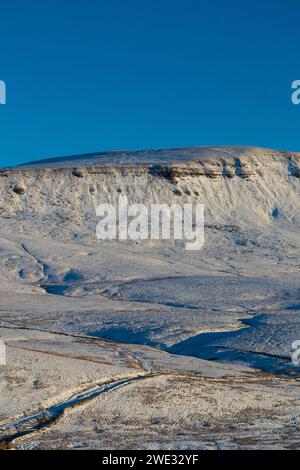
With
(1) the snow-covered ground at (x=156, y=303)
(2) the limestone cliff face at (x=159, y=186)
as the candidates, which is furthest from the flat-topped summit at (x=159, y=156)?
(1) the snow-covered ground at (x=156, y=303)

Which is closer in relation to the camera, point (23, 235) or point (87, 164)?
point (23, 235)

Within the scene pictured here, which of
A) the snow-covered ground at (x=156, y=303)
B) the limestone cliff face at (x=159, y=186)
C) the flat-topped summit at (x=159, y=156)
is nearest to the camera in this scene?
the snow-covered ground at (x=156, y=303)

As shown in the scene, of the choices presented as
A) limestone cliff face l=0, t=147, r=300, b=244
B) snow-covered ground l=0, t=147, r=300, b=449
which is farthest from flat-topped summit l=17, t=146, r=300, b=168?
snow-covered ground l=0, t=147, r=300, b=449

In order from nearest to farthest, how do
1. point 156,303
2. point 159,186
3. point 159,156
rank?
point 156,303, point 159,186, point 159,156

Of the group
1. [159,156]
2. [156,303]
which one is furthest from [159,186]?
[156,303]

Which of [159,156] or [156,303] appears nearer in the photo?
[156,303]

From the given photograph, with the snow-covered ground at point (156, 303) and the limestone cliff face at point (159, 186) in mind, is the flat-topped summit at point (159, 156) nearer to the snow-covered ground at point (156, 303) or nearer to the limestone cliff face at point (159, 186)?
the limestone cliff face at point (159, 186)

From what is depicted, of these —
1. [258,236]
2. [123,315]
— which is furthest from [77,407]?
[258,236]

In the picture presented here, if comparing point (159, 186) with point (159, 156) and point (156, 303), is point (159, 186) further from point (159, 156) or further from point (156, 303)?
point (156, 303)
